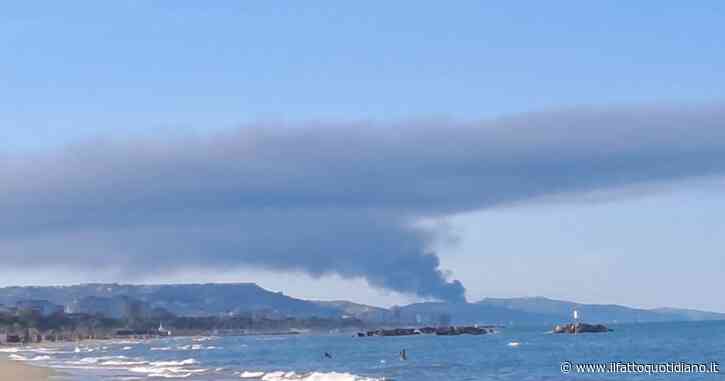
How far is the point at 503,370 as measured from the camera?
242ft

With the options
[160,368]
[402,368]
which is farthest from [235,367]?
[402,368]

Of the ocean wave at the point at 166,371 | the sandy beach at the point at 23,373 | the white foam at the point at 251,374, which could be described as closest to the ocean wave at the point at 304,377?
the white foam at the point at 251,374

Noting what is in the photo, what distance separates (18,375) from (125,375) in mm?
5935

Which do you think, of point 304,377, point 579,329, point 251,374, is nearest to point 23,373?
point 251,374

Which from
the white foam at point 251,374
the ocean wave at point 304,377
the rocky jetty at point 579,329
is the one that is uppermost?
the rocky jetty at point 579,329

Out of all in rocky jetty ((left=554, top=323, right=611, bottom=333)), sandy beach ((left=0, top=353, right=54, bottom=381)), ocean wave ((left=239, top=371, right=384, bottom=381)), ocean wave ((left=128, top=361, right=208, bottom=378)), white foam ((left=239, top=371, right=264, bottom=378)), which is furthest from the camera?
rocky jetty ((left=554, top=323, right=611, bottom=333))

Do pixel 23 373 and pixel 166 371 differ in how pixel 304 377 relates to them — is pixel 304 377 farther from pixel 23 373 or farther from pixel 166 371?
pixel 23 373

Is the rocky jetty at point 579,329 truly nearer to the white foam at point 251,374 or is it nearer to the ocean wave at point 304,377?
the white foam at point 251,374

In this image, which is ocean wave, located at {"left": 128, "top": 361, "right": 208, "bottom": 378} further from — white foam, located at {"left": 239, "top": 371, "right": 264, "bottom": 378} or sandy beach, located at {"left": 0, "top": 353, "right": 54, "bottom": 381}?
sandy beach, located at {"left": 0, "top": 353, "right": 54, "bottom": 381}

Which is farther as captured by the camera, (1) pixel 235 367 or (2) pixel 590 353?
(2) pixel 590 353

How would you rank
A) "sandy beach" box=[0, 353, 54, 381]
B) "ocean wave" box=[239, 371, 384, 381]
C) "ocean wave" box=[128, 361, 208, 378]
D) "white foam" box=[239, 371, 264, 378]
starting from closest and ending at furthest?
"ocean wave" box=[239, 371, 384, 381] < "sandy beach" box=[0, 353, 54, 381] < "ocean wave" box=[128, 361, 208, 378] < "white foam" box=[239, 371, 264, 378]

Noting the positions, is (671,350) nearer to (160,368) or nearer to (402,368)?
(402,368)

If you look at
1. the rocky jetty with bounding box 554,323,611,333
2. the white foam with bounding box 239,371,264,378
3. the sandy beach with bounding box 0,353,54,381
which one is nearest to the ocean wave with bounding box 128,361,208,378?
the white foam with bounding box 239,371,264,378

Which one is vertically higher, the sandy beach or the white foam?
the sandy beach
